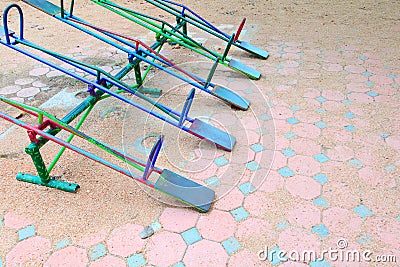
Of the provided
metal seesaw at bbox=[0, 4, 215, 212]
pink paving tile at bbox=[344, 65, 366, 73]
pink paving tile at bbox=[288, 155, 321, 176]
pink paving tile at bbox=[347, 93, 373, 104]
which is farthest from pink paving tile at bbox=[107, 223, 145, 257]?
pink paving tile at bbox=[344, 65, 366, 73]

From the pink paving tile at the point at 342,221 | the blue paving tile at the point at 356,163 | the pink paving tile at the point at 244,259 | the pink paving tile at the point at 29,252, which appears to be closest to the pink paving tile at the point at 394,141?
the blue paving tile at the point at 356,163

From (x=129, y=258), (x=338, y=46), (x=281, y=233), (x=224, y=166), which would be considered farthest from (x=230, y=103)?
(x=338, y=46)

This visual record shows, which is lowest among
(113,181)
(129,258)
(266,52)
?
(129,258)

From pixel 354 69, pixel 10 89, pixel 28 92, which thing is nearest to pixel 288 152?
pixel 354 69

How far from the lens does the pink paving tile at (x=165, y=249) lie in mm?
1735

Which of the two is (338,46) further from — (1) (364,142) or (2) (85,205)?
(2) (85,205)

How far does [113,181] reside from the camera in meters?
2.21

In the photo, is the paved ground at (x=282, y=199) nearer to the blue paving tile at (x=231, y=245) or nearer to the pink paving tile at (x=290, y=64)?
the blue paving tile at (x=231, y=245)

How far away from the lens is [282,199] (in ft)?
6.81

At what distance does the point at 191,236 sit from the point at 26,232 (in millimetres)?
909

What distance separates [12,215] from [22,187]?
0.75 feet

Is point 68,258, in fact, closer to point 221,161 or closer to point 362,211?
point 221,161

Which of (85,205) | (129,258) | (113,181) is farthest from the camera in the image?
(113,181)

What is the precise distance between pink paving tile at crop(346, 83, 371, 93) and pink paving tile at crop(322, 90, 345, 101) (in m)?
0.15
